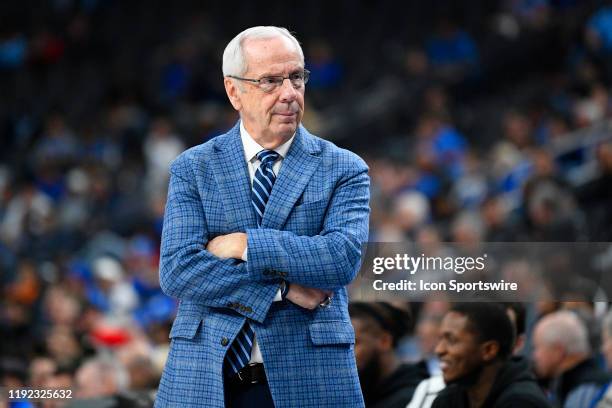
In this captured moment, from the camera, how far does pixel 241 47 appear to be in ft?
11.3

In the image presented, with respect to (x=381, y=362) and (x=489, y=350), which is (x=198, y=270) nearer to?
(x=381, y=362)

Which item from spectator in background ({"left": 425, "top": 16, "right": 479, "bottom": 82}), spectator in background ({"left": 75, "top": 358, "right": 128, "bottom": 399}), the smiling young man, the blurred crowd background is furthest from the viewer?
spectator in background ({"left": 425, "top": 16, "right": 479, "bottom": 82})

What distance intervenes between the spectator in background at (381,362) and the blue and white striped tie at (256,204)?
127cm

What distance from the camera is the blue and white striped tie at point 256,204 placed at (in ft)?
11.1

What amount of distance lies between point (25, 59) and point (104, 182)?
3.36 meters

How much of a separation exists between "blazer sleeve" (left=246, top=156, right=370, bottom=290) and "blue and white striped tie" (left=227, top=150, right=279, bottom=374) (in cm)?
17

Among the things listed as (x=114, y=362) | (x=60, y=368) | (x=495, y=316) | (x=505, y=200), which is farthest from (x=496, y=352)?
(x=505, y=200)

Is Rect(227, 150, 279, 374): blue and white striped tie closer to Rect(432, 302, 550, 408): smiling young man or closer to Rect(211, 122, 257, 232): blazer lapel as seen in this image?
Rect(211, 122, 257, 232): blazer lapel

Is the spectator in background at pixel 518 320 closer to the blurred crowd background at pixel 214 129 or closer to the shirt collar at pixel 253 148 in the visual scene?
the shirt collar at pixel 253 148

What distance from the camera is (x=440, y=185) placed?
11.2m

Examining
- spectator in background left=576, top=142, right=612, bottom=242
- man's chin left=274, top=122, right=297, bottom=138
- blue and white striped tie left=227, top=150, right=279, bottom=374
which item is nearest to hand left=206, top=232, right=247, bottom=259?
blue and white striped tie left=227, top=150, right=279, bottom=374

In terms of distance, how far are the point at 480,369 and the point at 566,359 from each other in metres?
0.40

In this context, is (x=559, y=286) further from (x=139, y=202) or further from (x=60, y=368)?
(x=139, y=202)

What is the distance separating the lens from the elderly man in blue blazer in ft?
10.9
